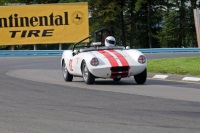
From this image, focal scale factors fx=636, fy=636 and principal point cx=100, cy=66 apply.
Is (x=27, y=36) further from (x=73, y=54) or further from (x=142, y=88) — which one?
(x=142, y=88)

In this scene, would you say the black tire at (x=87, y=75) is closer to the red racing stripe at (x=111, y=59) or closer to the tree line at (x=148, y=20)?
the red racing stripe at (x=111, y=59)

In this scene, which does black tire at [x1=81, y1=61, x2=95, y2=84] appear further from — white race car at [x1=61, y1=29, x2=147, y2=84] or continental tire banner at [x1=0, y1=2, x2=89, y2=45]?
continental tire banner at [x1=0, y1=2, x2=89, y2=45]

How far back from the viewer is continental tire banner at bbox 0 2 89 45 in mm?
45531

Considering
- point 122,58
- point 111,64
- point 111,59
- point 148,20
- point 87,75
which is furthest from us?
point 148,20

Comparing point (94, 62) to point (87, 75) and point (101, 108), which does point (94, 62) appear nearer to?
point (87, 75)

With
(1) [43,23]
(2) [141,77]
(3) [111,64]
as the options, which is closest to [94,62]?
(3) [111,64]

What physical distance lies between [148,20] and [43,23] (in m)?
21.3

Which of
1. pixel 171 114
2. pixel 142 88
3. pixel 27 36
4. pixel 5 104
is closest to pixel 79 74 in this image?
pixel 142 88

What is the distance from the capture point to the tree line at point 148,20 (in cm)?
6469

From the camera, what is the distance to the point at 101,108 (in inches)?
415

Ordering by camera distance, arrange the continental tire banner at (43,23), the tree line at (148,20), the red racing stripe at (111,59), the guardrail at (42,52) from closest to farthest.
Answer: the red racing stripe at (111,59), the guardrail at (42,52), the continental tire banner at (43,23), the tree line at (148,20)

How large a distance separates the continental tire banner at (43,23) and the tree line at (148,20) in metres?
17.2

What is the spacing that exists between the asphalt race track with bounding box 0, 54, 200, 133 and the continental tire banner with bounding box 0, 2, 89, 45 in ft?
97.1

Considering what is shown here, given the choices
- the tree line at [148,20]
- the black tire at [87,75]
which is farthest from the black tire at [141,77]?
the tree line at [148,20]
